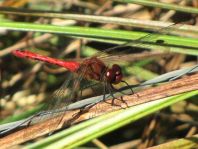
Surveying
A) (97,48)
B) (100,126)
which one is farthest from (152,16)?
(100,126)

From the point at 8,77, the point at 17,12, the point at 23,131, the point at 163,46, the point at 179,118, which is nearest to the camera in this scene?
the point at 23,131

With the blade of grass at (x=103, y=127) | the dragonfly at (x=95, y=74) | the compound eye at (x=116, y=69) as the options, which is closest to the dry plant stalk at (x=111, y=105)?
the blade of grass at (x=103, y=127)

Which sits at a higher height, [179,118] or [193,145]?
[193,145]

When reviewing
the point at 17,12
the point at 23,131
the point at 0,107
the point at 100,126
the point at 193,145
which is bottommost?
the point at 0,107

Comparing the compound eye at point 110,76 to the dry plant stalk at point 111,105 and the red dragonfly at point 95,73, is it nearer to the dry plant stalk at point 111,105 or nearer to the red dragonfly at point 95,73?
the red dragonfly at point 95,73

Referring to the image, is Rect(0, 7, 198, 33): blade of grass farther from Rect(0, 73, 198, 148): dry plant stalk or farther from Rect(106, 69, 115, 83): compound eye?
Rect(0, 73, 198, 148): dry plant stalk

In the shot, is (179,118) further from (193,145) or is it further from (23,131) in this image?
(23,131)

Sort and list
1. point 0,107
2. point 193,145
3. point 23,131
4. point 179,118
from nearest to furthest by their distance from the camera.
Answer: point 23,131, point 193,145, point 179,118, point 0,107
